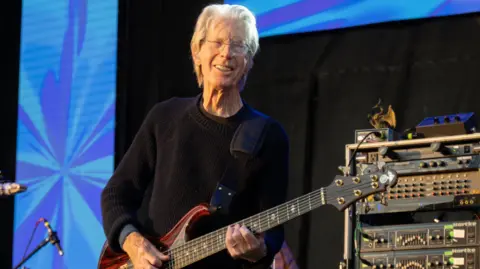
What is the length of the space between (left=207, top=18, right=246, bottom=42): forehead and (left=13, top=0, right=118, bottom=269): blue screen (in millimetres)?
2894

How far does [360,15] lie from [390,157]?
126 cm

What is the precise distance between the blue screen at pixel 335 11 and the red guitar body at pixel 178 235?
2513 mm

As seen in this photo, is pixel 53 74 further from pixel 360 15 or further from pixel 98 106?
pixel 360 15

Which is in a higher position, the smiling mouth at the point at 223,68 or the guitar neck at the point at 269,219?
the smiling mouth at the point at 223,68

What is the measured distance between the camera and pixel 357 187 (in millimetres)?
2863

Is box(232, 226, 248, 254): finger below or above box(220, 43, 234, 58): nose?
below

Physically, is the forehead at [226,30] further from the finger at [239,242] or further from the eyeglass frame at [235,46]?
the finger at [239,242]

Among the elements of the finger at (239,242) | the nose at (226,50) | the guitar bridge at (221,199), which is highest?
the nose at (226,50)

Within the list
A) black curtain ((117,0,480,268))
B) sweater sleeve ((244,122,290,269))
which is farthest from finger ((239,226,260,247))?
black curtain ((117,0,480,268))

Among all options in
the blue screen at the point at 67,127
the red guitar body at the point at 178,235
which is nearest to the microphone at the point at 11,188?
the blue screen at the point at 67,127

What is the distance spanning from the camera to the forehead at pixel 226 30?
3.06m

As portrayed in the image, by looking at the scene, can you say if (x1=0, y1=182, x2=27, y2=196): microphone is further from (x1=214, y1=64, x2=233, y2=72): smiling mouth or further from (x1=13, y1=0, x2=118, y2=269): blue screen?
(x1=214, y1=64, x2=233, y2=72): smiling mouth

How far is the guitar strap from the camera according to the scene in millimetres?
2891

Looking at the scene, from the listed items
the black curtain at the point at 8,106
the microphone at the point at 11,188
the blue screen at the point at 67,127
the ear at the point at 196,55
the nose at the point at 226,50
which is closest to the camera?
the nose at the point at 226,50
